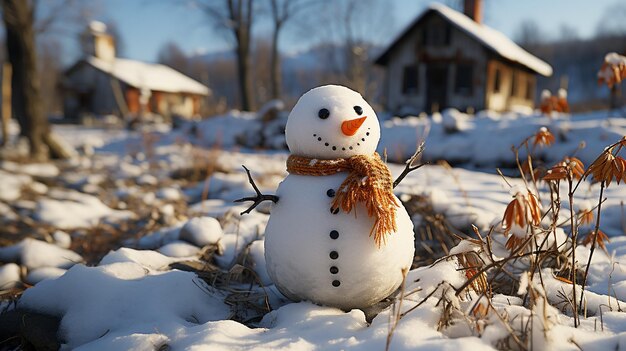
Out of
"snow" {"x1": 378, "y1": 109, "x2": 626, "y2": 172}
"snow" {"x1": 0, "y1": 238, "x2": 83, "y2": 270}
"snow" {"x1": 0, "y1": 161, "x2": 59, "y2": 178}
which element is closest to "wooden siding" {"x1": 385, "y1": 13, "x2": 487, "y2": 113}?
"snow" {"x1": 378, "y1": 109, "x2": 626, "y2": 172}

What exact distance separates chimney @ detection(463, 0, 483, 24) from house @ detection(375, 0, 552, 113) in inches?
20.6

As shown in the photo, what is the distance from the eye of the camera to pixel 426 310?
58.8 inches

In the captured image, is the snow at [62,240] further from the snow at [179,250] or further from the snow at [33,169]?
the snow at [33,169]

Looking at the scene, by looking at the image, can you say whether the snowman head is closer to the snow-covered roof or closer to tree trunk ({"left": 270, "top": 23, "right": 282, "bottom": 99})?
tree trunk ({"left": 270, "top": 23, "right": 282, "bottom": 99})

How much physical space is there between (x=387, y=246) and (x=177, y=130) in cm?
1287

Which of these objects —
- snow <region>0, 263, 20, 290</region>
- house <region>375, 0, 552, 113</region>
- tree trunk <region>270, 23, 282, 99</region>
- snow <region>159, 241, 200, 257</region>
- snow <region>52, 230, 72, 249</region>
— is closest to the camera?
snow <region>0, 263, 20, 290</region>

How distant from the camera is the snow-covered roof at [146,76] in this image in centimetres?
2410

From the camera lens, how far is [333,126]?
1.66 m

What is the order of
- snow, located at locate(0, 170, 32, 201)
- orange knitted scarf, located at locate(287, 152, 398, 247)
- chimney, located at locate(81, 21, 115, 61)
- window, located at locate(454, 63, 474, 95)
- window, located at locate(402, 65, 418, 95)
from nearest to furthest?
orange knitted scarf, located at locate(287, 152, 398, 247)
snow, located at locate(0, 170, 32, 201)
window, located at locate(454, 63, 474, 95)
window, located at locate(402, 65, 418, 95)
chimney, located at locate(81, 21, 115, 61)

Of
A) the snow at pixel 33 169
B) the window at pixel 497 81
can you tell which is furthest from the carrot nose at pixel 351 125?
the window at pixel 497 81

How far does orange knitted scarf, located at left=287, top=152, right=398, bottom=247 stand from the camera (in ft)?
5.12

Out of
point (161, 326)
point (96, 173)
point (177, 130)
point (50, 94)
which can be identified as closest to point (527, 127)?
point (161, 326)

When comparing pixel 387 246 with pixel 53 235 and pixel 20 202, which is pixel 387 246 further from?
pixel 20 202

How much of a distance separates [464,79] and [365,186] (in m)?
13.7
